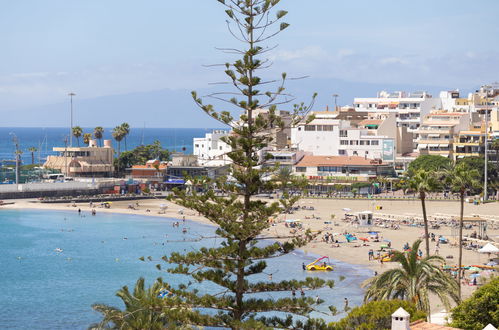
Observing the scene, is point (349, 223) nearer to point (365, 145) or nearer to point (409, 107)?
point (365, 145)

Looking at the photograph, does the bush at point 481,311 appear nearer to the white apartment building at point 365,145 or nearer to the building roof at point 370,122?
the white apartment building at point 365,145

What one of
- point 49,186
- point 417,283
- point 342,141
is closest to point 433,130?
point 342,141

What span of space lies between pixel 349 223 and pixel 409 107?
4780 centimetres

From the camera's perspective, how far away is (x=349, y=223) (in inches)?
2643

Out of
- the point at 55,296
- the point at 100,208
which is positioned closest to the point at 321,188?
the point at 100,208

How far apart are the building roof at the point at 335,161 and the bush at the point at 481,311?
6540 cm

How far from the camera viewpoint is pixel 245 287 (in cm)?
2002

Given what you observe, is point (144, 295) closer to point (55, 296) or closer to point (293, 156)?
point (55, 296)

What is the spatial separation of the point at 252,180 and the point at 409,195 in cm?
6405

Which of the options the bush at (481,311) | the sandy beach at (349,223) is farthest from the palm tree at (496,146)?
the bush at (481,311)

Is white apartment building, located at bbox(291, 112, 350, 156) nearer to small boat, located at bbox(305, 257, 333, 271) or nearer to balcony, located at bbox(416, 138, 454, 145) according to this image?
balcony, located at bbox(416, 138, 454, 145)

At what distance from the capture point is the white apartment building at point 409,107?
357 ft

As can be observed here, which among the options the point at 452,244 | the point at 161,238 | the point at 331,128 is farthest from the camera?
the point at 331,128

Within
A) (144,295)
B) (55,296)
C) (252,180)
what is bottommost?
(55,296)
